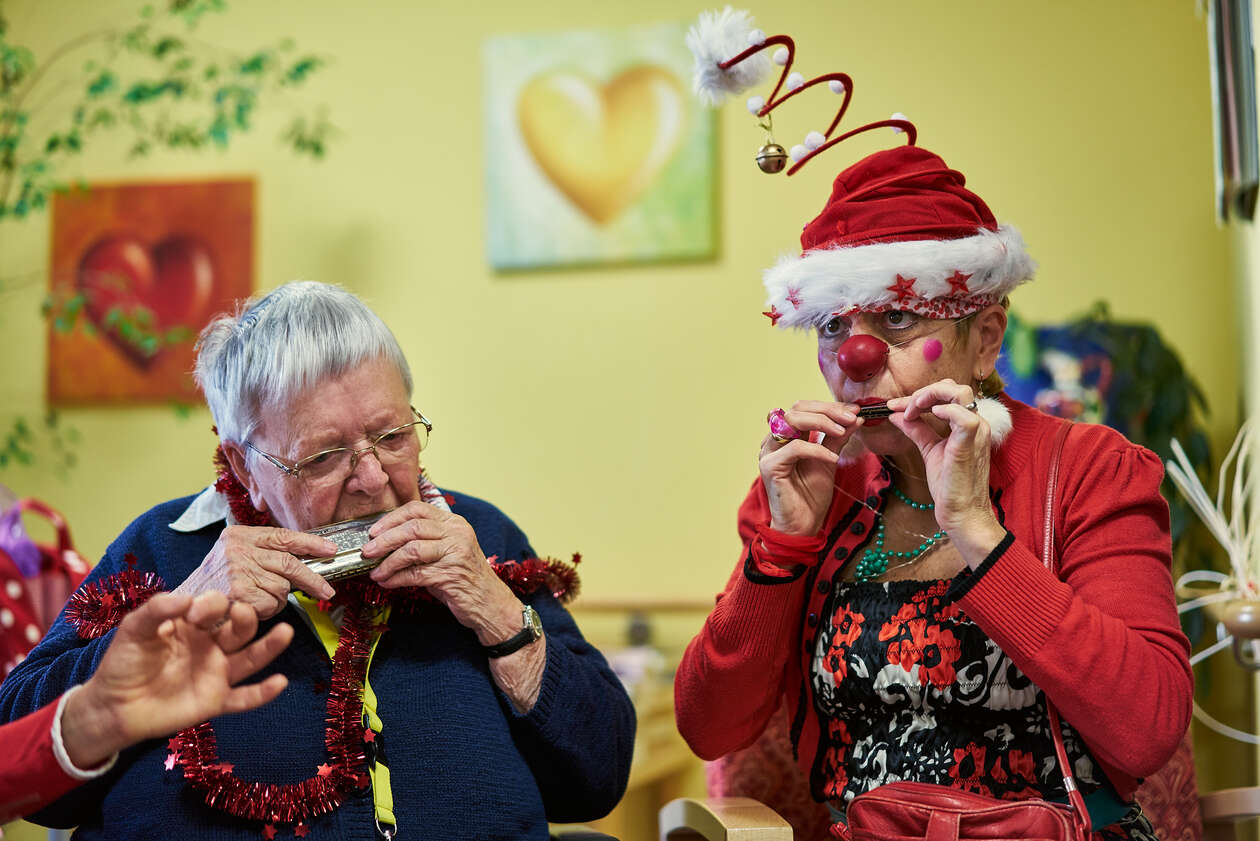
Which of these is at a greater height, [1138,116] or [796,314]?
[1138,116]

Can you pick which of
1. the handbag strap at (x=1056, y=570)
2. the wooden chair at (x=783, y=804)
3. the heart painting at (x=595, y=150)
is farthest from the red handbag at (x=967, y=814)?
the heart painting at (x=595, y=150)

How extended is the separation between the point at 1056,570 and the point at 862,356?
38cm

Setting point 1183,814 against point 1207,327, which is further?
point 1207,327

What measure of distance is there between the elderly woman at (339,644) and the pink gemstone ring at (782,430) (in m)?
0.44

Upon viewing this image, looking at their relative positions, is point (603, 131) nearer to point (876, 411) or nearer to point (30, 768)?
point (876, 411)

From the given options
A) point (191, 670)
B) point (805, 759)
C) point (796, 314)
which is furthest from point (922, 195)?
point (191, 670)

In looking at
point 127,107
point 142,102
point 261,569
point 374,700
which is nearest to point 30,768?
point 261,569

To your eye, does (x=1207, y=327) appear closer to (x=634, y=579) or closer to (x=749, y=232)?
(x=749, y=232)

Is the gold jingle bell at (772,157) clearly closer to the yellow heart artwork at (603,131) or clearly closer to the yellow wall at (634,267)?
the yellow wall at (634,267)

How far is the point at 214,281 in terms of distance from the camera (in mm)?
4277

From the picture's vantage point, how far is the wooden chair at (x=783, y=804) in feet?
5.72

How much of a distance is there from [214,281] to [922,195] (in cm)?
316

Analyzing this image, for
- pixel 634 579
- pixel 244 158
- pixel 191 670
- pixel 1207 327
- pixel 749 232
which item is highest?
pixel 244 158

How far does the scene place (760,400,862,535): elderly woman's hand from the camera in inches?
67.1
